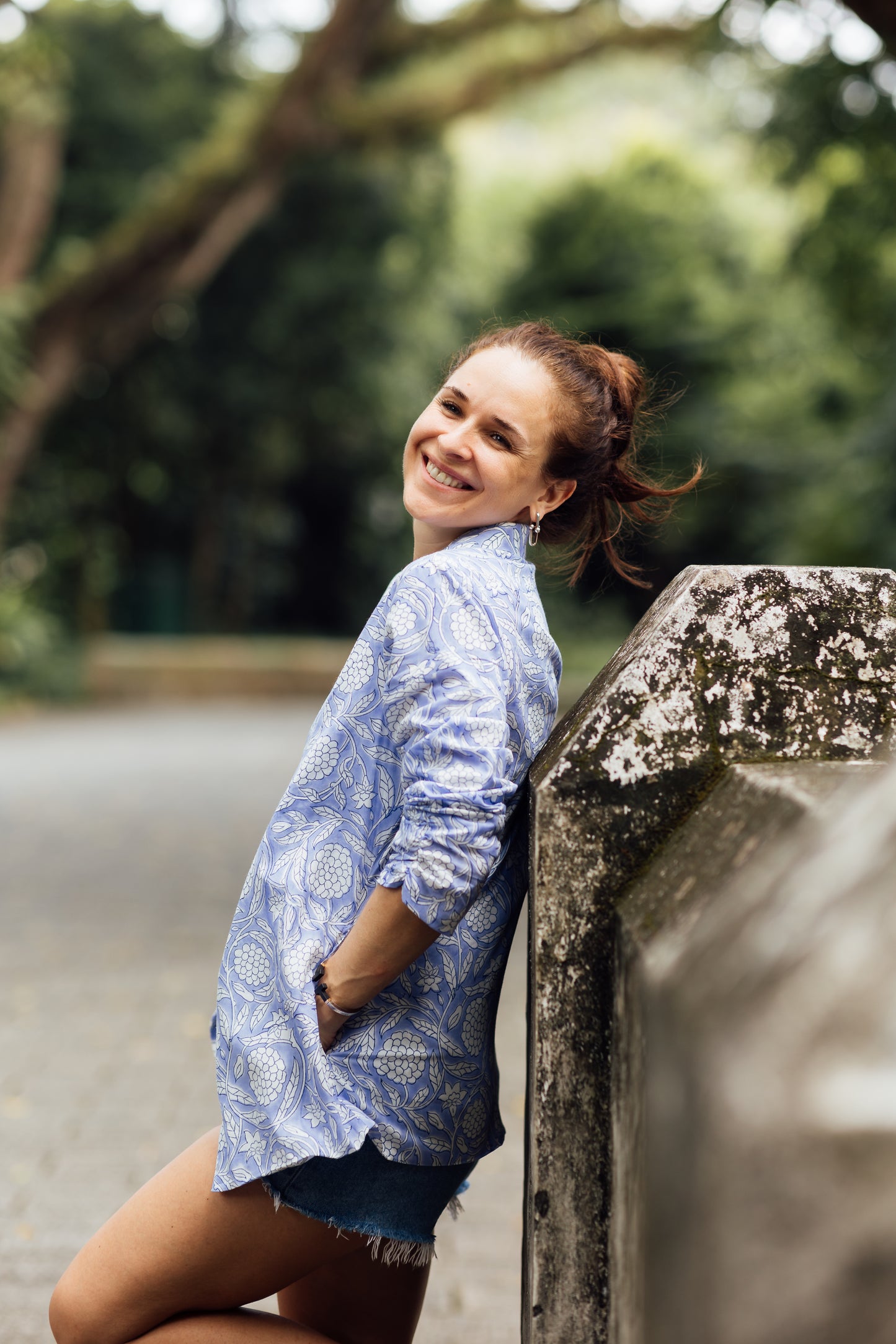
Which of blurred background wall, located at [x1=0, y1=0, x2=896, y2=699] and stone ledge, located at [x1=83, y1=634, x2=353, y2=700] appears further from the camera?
stone ledge, located at [x1=83, y1=634, x2=353, y2=700]

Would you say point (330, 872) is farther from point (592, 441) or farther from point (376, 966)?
point (592, 441)

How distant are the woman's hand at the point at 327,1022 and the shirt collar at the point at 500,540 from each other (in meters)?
0.58

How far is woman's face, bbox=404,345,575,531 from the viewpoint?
1.68 metres

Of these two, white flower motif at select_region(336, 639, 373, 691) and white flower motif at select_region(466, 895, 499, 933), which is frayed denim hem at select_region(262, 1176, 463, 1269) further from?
white flower motif at select_region(336, 639, 373, 691)

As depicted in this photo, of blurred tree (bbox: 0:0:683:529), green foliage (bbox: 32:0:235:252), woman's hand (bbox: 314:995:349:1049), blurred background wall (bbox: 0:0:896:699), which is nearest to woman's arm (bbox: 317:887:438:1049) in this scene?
woman's hand (bbox: 314:995:349:1049)

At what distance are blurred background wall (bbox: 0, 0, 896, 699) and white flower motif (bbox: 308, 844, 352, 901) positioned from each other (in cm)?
893

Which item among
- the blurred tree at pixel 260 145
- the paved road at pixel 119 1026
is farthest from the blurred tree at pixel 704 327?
the paved road at pixel 119 1026

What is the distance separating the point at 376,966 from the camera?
1.47 meters

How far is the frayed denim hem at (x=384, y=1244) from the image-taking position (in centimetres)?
150

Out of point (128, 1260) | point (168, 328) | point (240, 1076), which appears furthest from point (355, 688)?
point (168, 328)

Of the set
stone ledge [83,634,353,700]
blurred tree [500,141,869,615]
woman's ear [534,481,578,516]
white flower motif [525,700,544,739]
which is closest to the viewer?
white flower motif [525,700,544,739]

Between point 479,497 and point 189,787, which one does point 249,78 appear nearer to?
point 189,787

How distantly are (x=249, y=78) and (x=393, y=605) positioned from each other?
Answer: 848 inches

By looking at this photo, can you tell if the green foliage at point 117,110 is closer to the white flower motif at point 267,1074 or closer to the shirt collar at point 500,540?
the shirt collar at point 500,540
